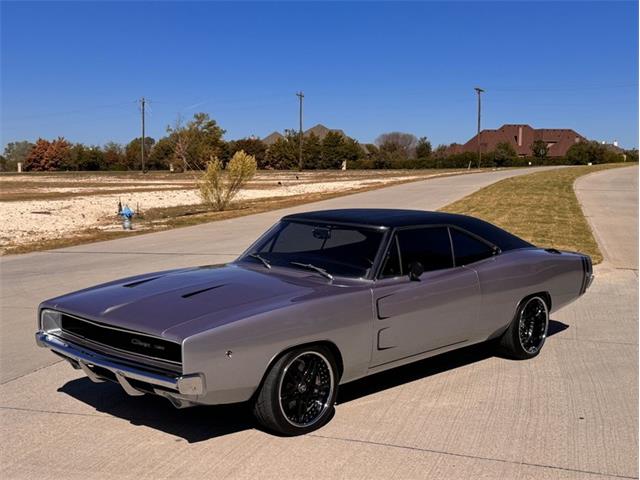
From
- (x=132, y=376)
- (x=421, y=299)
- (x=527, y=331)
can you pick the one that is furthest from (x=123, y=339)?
(x=527, y=331)

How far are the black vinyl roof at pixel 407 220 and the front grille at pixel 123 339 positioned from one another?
1865 mm

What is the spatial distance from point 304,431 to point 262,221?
46.2 ft

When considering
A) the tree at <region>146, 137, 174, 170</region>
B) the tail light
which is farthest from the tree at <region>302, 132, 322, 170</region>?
the tail light

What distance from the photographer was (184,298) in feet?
14.2

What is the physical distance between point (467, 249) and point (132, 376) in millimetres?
2890

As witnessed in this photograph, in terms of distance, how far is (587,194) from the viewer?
83.3 ft

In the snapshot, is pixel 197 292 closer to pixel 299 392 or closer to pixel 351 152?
pixel 299 392

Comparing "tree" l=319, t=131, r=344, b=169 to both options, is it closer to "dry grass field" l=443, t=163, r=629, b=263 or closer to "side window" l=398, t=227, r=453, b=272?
"dry grass field" l=443, t=163, r=629, b=263

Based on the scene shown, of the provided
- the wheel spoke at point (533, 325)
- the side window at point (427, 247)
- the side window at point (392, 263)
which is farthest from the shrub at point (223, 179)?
the side window at point (392, 263)

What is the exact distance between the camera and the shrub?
2217 centimetres

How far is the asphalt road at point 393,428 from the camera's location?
3.73 metres

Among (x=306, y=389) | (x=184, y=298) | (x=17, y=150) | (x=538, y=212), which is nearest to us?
(x=306, y=389)

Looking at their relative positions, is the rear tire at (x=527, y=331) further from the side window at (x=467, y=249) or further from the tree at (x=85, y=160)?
the tree at (x=85, y=160)

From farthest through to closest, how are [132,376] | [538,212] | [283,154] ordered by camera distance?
1. [283,154]
2. [538,212]
3. [132,376]
